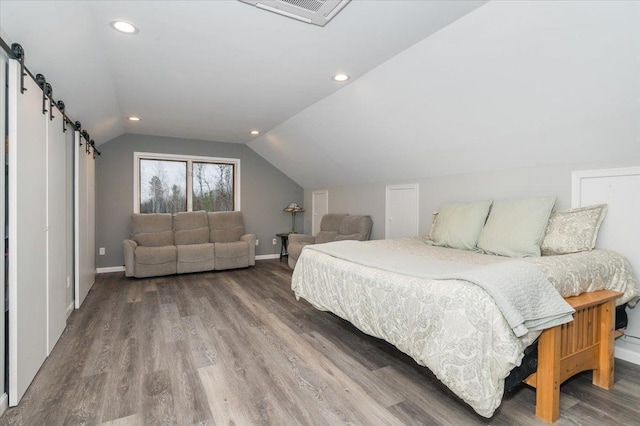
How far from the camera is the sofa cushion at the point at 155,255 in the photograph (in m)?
4.64

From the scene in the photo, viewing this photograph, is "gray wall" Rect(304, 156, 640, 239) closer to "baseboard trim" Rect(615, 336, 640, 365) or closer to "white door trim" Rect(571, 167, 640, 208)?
"white door trim" Rect(571, 167, 640, 208)

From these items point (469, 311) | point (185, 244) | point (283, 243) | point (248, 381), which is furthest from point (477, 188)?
point (185, 244)

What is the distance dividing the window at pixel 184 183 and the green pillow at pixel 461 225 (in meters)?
4.16

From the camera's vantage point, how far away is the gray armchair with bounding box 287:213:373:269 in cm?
480

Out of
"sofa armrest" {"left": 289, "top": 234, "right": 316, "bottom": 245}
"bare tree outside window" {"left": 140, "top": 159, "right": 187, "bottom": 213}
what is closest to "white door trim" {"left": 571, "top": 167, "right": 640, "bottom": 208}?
"sofa armrest" {"left": 289, "top": 234, "right": 316, "bottom": 245}

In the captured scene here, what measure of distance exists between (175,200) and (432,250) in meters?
4.70

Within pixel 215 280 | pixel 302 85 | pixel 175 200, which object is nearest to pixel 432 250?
pixel 302 85

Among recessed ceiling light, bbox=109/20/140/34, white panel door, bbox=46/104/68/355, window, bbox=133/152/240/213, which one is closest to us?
recessed ceiling light, bbox=109/20/140/34

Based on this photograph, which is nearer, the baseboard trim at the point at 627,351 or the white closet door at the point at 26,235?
the white closet door at the point at 26,235

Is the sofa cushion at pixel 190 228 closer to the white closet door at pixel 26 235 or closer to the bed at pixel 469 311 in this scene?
the white closet door at pixel 26 235

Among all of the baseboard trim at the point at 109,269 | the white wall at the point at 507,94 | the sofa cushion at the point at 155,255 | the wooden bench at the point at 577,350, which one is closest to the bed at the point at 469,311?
the wooden bench at the point at 577,350

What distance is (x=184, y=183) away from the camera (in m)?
5.80

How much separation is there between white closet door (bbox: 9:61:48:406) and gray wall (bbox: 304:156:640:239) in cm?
368

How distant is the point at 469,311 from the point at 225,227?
484cm
